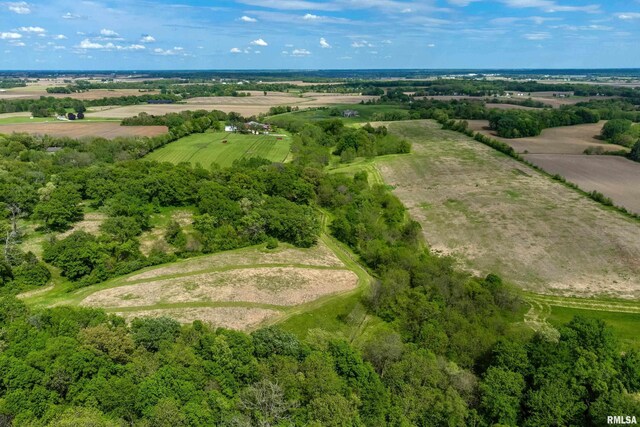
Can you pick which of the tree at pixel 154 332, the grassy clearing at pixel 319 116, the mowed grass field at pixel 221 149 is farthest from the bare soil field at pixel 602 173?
the tree at pixel 154 332

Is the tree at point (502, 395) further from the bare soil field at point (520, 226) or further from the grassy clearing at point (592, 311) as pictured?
the bare soil field at point (520, 226)

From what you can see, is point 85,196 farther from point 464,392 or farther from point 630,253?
point 630,253

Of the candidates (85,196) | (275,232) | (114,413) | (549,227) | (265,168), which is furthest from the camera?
(265,168)

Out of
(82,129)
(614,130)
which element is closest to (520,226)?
(614,130)

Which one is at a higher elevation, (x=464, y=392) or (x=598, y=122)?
(x=598, y=122)

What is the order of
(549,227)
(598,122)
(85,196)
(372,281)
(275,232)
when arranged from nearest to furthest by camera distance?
(372,281) → (275,232) → (549,227) → (85,196) → (598,122)

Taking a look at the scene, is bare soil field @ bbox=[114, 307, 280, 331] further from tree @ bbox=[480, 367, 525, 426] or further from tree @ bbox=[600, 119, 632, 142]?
tree @ bbox=[600, 119, 632, 142]

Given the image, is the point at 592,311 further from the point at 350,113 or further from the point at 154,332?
the point at 350,113

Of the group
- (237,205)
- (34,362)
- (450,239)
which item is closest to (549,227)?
(450,239)
